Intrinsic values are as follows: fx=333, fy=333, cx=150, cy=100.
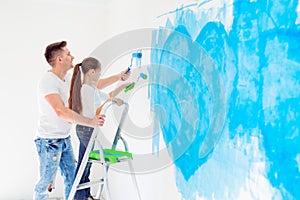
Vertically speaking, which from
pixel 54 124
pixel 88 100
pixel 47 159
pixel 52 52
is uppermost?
pixel 52 52

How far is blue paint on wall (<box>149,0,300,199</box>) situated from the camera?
1.13 metres

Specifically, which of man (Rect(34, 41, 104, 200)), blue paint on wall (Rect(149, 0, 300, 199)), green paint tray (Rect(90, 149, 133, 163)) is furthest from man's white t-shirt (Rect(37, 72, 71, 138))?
blue paint on wall (Rect(149, 0, 300, 199))

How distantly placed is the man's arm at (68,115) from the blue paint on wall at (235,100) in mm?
486

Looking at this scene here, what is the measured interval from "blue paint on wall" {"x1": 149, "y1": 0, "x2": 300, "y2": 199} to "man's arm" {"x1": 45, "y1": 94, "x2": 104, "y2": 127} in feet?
1.60

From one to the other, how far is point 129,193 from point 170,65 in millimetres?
1362

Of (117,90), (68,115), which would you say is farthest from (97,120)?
(117,90)

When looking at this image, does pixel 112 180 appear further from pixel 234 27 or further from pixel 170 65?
pixel 234 27

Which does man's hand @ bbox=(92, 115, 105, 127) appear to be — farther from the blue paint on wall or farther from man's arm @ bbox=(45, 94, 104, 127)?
the blue paint on wall

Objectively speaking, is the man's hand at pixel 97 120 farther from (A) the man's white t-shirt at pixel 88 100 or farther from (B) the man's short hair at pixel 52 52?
(B) the man's short hair at pixel 52 52

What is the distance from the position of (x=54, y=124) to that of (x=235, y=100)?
1.60 m

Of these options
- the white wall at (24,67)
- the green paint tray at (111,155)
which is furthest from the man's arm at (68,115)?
the white wall at (24,67)

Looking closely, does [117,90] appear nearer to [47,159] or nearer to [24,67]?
[47,159]

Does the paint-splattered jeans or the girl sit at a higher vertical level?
the girl

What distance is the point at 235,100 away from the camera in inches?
55.6
